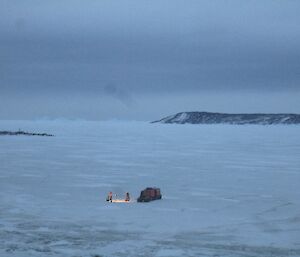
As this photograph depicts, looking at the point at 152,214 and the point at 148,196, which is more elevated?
the point at 148,196

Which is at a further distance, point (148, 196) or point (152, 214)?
point (148, 196)

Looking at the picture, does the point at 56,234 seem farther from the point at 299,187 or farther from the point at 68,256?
the point at 299,187

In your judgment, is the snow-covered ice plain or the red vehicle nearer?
the snow-covered ice plain

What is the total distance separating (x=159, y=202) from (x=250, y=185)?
6.70 metres

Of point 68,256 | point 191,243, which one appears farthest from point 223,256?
point 68,256

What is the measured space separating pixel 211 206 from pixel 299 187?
276 inches

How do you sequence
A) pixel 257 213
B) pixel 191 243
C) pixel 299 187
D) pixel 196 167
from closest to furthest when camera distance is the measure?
pixel 191 243
pixel 257 213
pixel 299 187
pixel 196 167

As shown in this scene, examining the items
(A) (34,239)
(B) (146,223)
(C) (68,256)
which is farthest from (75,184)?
(C) (68,256)

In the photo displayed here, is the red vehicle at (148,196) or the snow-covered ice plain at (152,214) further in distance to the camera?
the red vehicle at (148,196)

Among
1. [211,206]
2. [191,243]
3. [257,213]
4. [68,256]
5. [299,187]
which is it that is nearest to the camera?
[68,256]

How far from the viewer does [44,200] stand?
20.5m

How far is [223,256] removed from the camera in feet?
40.4

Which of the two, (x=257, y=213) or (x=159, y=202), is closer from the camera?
(x=257, y=213)

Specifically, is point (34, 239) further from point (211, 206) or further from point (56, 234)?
point (211, 206)
